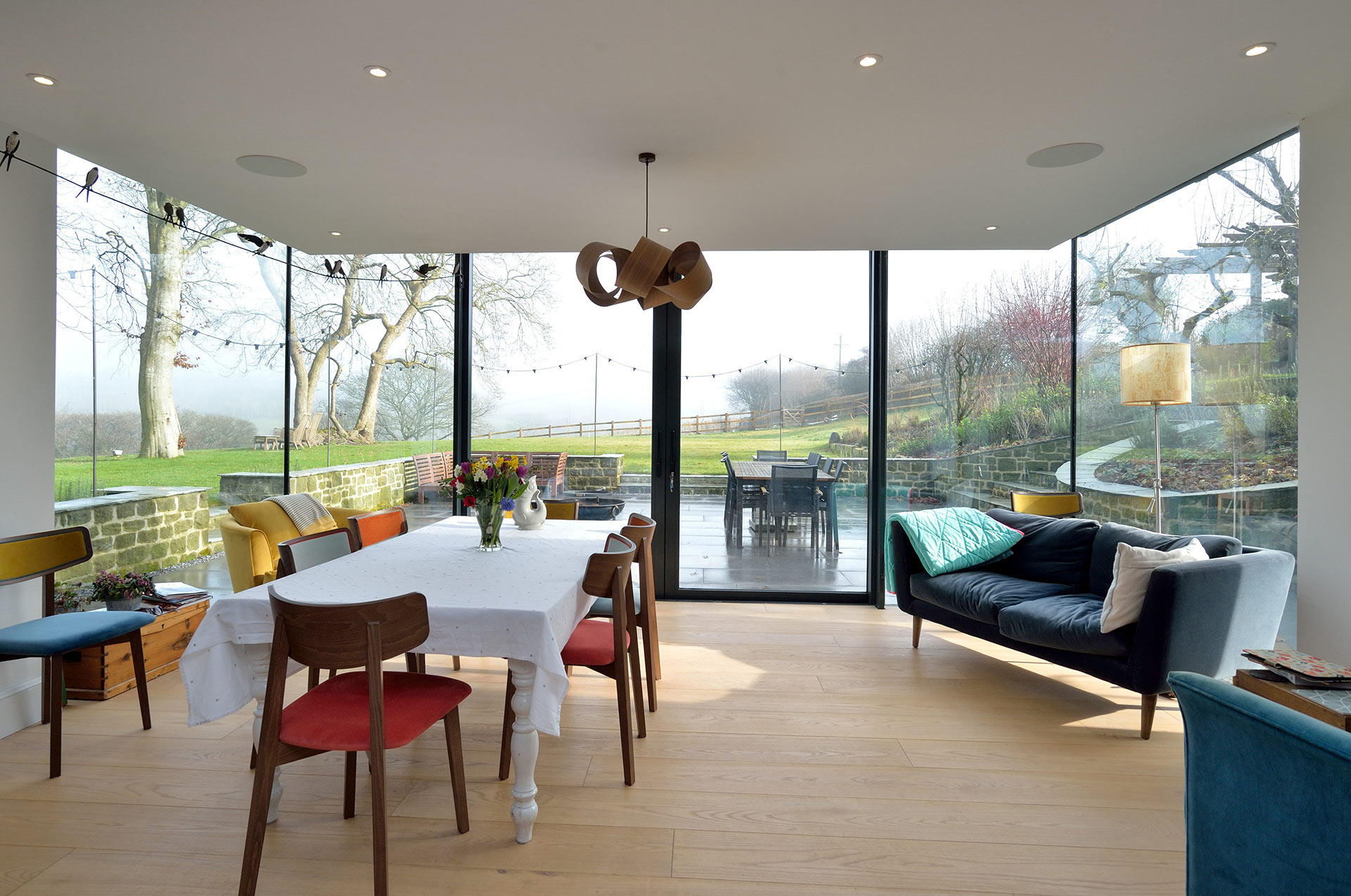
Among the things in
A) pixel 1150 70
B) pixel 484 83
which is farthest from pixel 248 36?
pixel 1150 70

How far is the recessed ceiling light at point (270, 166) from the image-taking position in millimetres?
3262

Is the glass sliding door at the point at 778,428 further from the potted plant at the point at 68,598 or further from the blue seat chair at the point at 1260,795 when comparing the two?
the blue seat chair at the point at 1260,795

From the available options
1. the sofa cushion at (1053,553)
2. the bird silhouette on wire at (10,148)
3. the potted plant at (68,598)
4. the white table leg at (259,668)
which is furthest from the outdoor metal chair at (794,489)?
the bird silhouette on wire at (10,148)

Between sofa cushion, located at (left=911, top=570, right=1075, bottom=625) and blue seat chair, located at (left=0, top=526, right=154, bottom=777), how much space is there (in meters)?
3.87

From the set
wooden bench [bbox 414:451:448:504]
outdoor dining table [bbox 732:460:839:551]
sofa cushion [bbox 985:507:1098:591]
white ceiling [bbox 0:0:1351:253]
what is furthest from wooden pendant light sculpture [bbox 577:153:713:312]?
wooden bench [bbox 414:451:448:504]

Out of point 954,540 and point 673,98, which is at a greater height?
point 673,98

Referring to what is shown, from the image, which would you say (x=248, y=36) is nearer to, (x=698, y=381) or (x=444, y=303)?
(x=444, y=303)

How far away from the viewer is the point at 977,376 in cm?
526

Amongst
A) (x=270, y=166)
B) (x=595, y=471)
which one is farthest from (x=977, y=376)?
(x=270, y=166)

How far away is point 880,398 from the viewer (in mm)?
5461

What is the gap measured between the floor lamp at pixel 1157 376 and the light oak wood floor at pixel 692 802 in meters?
1.54

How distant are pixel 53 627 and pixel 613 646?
2.21 meters

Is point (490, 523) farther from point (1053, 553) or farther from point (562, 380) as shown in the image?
point (1053, 553)

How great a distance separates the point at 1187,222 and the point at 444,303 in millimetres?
4875
